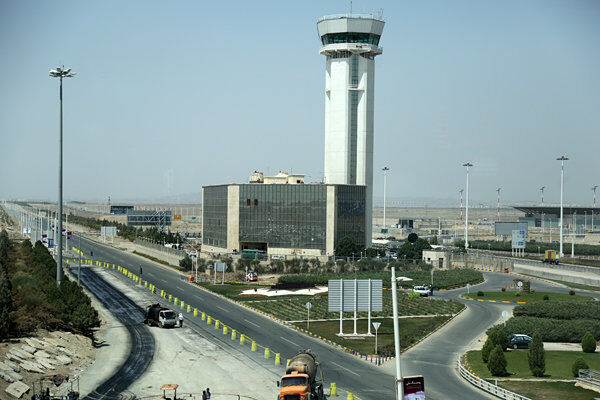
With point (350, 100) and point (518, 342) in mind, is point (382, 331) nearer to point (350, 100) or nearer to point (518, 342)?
point (518, 342)

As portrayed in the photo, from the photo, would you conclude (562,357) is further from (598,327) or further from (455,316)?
(455,316)

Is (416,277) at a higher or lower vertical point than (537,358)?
lower

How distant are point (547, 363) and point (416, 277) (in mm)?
60663

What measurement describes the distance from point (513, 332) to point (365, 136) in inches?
3748

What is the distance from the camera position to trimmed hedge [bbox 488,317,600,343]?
68750 millimetres

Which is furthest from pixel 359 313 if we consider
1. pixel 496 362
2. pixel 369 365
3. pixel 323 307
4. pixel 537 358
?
pixel 537 358

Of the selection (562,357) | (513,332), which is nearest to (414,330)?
(513,332)

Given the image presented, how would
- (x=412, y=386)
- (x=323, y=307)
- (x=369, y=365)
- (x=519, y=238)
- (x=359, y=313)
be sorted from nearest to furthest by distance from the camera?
1. (x=412, y=386)
2. (x=369, y=365)
3. (x=359, y=313)
4. (x=323, y=307)
5. (x=519, y=238)

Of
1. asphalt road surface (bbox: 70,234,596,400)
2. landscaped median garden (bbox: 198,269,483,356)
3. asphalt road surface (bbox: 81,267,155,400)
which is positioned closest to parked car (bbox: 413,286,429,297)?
landscaped median garden (bbox: 198,269,483,356)

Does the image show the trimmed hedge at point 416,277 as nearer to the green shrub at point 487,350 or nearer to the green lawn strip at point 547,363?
the green lawn strip at point 547,363

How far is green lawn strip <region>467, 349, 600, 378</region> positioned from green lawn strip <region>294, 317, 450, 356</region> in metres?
7.57

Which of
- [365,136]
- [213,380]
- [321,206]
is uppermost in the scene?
[365,136]

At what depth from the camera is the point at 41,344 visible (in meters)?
53.6

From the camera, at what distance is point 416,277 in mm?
118750
